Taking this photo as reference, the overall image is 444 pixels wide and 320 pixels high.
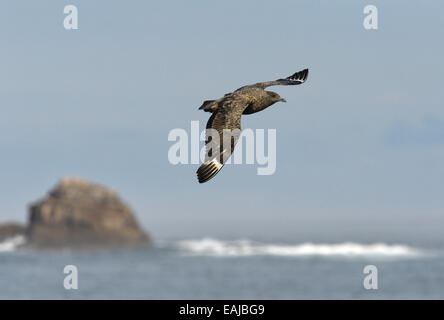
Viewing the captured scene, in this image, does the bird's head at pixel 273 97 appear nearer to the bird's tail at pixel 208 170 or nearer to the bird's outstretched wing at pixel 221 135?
the bird's outstretched wing at pixel 221 135

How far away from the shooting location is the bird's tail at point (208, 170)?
17.7m

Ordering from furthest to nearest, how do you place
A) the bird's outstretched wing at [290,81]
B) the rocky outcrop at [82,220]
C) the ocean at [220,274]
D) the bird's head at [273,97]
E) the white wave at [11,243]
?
the white wave at [11,243] < the rocky outcrop at [82,220] < the ocean at [220,274] < the bird's outstretched wing at [290,81] < the bird's head at [273,97]

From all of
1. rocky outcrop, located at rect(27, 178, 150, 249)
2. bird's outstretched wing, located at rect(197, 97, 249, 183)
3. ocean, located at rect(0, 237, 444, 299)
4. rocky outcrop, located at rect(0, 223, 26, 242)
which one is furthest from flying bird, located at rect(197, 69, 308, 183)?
rocky outcrop, located at rect(0, 223, 26, 242)

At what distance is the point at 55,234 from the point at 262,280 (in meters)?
33.5

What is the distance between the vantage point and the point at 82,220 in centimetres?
13112

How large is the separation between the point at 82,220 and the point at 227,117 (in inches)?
4470

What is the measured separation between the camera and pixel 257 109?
2255cm

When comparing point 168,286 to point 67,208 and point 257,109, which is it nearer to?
point 67,208

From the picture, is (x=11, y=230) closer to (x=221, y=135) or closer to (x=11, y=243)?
(x=11, y=243)

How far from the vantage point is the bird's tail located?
1772 cm

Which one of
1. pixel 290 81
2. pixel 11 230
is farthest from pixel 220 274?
pixel 290 81

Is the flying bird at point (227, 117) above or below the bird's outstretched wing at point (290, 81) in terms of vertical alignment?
below

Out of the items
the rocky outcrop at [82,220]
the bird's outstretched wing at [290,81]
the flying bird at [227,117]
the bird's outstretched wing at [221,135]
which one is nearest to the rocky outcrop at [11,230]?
the rocky outcrop at [82,220]
